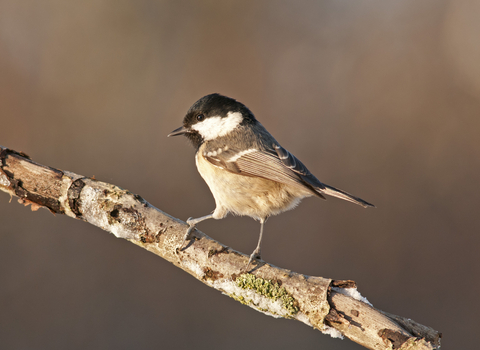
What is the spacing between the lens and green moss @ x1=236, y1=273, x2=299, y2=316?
4.96 ft

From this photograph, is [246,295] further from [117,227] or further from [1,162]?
[1,162]

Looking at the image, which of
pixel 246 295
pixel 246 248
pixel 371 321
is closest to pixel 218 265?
pixel 246 295

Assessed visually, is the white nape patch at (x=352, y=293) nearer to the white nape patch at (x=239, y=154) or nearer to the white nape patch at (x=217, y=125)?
the white nape patch at (x=239, y=154)

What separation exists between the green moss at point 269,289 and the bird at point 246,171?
1.10ft

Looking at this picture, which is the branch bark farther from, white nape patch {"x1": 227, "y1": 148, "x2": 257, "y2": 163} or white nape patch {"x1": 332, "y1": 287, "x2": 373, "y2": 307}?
white nape patch {"x1": 227, "y1": 148, "x2": 257, "y2": 163}

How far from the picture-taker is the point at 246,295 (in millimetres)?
1588

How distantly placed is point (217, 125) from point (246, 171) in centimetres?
46

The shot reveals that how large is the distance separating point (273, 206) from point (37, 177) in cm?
129

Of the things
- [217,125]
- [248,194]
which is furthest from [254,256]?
[217,125]

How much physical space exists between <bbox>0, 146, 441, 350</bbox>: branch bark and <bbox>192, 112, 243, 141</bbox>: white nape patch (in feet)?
2.32

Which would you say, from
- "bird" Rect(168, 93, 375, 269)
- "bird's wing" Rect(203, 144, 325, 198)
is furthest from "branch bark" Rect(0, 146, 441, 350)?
"bird's wing" Rect(203, 144, 325, 198)

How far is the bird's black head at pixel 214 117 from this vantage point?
2.31 meters

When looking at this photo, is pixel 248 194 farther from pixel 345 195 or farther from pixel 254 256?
pixel 345 195

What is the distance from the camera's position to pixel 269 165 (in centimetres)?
205
